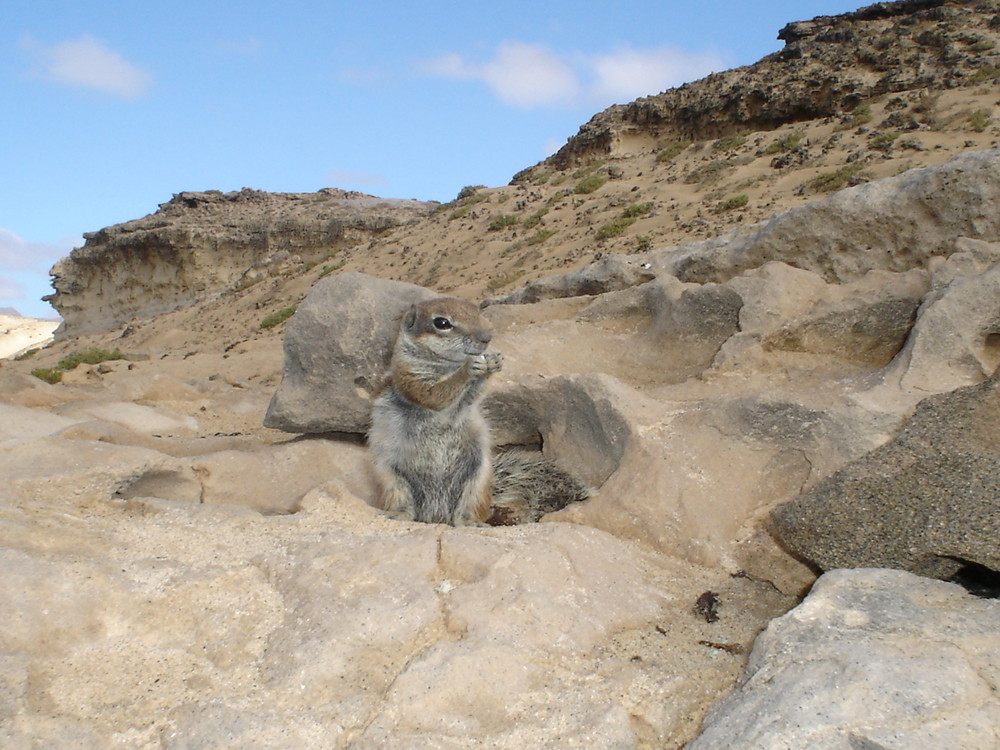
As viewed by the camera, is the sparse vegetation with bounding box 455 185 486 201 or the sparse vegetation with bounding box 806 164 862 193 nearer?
the sparse vegetation with bounding box 806 164 862 193

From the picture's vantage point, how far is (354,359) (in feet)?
18.0

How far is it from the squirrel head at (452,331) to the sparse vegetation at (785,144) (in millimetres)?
14970

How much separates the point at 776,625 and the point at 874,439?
4.90 ft

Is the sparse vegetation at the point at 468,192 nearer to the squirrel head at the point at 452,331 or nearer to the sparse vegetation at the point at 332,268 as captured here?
the sparse vegetation at the point at 332,268

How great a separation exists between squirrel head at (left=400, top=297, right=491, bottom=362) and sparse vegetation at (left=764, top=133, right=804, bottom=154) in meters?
15.0

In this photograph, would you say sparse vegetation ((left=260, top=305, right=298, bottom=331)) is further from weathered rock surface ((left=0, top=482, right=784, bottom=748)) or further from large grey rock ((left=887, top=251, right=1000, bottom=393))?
large grey rock ((left=887, top=251, right=1000, bottom=393))

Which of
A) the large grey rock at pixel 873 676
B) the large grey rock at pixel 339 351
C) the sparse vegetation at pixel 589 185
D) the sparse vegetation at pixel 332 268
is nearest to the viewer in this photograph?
the large grey rock at pixel 873 676

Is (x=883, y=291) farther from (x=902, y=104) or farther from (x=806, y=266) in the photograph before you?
(x=902, y=104)

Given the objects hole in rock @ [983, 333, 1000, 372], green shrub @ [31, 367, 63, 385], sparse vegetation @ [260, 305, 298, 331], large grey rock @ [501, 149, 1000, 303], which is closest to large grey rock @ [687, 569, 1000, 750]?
hole in rock @ [983, 333, 1000, 372]

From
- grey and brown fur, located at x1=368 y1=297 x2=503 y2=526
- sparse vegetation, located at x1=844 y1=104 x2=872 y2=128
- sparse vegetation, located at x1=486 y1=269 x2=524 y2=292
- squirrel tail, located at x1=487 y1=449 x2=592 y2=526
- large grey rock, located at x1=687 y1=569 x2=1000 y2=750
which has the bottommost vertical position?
large grey rock, located at x1=687 y1=569 x2=1000 y2=750

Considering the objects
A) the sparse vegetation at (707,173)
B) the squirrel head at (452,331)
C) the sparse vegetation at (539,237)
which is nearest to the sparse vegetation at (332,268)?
the sparse vegetation at (539,237)

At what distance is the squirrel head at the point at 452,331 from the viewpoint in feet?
14.2

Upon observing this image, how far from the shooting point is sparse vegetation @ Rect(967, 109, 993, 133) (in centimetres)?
1359

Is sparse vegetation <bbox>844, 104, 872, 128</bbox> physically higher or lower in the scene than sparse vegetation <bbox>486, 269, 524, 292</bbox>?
higher
